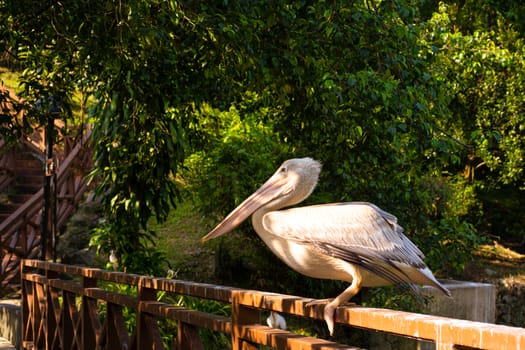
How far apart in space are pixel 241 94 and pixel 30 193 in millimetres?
9425

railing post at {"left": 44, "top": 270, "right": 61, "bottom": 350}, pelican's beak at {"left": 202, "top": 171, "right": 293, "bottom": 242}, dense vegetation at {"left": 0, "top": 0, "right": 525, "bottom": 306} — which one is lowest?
railing post at {"left": 44, "top": 270, "right": 61, "bottom": 350}

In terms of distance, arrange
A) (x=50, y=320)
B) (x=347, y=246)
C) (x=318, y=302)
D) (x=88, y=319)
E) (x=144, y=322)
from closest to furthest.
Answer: (x=347, y=246) < (x=318, y=302) < (x=144, y=322) < (x=88, y=319) < (x=50, y=320)

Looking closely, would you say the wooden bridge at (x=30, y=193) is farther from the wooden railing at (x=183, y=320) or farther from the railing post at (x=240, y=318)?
the railing post at (x=240, y=318)

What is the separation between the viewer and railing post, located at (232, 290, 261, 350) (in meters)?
4.81

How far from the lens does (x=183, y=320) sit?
545 cm

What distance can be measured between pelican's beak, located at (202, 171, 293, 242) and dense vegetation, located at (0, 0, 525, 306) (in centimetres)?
227

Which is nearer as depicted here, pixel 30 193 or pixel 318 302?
pixel 318 302

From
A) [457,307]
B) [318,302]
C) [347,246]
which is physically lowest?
[457,307]

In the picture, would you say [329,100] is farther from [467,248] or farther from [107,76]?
[467,248]

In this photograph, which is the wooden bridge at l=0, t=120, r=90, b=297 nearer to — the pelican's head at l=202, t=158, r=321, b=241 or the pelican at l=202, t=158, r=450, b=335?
the pelican's head at l=202, t=158, r=321, b=241

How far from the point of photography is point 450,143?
8.87 meters

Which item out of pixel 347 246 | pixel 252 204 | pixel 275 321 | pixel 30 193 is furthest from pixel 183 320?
pixel 30 193

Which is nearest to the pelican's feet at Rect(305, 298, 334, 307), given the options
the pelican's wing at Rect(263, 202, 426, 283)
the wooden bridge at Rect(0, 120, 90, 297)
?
the pelican's wing at Rect(263, 202, 426, 283)

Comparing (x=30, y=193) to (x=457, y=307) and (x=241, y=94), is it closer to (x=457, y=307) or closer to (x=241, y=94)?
(x=457, y=307)
